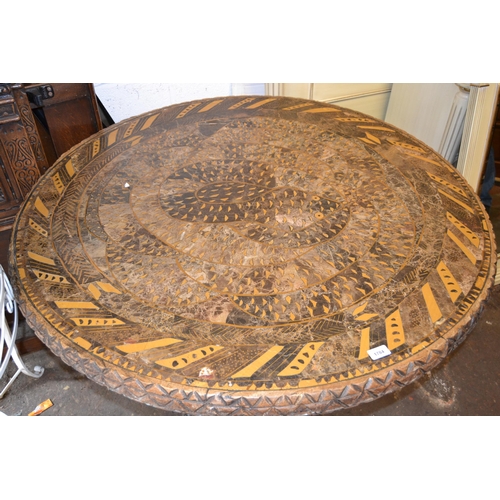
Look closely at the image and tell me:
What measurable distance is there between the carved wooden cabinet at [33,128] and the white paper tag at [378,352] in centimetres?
162

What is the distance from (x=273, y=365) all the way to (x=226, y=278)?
341 mm

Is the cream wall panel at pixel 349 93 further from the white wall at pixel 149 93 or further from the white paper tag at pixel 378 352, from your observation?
the white paper tag at pixel 378 352

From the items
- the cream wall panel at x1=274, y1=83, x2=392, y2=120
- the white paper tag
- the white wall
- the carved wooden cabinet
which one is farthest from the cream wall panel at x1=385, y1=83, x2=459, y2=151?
the white paper tag

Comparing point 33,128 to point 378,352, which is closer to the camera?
point 378,352

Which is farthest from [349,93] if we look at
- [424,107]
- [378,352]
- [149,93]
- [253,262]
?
[378,352]

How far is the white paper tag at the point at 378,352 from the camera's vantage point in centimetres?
119

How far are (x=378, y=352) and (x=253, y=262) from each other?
0.47 m

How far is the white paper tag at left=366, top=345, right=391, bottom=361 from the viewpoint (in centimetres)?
119

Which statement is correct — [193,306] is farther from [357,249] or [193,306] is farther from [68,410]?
[68,410]

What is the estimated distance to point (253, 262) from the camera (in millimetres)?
1473

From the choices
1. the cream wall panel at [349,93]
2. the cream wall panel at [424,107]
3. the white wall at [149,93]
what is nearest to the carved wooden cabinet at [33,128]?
the white wall at [149,93]

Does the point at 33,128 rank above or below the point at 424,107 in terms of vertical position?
above

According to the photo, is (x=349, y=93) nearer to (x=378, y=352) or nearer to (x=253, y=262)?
(x=253, y=262)

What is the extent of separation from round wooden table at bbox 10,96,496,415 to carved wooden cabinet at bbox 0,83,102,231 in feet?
0.88
